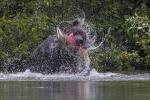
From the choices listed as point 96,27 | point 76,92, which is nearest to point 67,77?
point 96,27

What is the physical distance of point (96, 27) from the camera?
19.5 metres

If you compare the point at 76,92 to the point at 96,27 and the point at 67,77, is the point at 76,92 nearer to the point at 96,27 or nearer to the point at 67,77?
the point at 67,77

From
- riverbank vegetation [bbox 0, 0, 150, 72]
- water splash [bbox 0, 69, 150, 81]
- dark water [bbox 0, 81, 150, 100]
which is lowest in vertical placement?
water splash [bbox 0, 69, 150, 81]

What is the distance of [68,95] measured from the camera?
9.98 m

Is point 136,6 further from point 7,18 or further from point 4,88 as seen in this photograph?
point 4,88

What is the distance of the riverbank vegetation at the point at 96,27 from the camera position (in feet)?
60.3

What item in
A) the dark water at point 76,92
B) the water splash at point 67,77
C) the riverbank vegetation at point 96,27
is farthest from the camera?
the riverbank vegetation at point 96,27

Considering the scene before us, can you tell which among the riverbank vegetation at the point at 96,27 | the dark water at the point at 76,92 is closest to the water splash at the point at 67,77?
the riverbank vegetation at the point at 96,27

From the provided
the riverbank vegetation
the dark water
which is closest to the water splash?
the riverbank vegetation

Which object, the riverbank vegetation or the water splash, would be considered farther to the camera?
the riverbank vegetation

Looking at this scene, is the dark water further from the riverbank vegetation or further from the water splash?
the riverbank vegetation

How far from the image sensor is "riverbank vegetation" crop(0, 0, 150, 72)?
724 inches

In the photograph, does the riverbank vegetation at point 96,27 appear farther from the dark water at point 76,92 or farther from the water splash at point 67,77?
the dark water at point 76,92

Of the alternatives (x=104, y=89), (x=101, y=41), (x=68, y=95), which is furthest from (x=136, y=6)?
(x=68, y=95)
